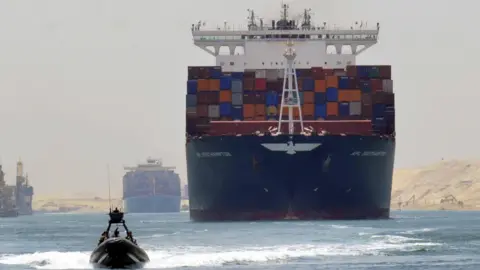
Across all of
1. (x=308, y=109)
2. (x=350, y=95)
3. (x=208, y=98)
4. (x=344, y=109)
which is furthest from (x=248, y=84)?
(x=350, y=95)

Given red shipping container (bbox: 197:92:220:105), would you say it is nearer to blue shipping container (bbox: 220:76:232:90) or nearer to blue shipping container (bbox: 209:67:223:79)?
blue shipping container (bbox: 220:76:232:90)

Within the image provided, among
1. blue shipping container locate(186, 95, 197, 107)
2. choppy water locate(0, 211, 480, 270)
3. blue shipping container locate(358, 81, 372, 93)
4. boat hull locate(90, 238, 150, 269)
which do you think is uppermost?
blue shipping container locate(358, 81, 372, 93)

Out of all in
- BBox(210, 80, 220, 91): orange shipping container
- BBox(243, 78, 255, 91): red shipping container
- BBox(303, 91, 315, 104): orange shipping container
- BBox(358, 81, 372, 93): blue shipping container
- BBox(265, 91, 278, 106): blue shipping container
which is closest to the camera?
BBox(265, 91, 278, 106): blue shipping container

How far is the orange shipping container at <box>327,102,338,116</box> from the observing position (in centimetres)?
12588

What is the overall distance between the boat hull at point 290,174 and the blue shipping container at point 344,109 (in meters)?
4.49

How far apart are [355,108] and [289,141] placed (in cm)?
1048

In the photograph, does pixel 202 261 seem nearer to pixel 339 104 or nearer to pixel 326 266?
pixel 326 266

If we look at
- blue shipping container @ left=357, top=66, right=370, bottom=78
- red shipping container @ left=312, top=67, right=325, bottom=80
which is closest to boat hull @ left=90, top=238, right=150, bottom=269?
red shipping container @ left=312, top=67, right=325, bottom=80

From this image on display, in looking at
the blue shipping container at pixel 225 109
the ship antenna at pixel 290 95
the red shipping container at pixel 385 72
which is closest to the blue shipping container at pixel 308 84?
the ship antenna at pixel 290 95

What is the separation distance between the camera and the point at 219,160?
121188mm

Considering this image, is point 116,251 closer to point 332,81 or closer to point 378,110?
point 378,110

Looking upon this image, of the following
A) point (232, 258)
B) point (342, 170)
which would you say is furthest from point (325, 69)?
point (232, 258)

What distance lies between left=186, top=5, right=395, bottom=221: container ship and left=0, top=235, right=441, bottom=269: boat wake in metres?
28.4

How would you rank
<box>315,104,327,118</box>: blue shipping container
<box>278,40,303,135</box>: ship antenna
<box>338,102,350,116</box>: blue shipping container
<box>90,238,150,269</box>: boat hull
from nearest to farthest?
<box>90,238,150,269</box>: boat hull, <box>278,40,303,135</box>: ship antenna, <box>338,102,350,116</box>: blue shipping container, <box>315,104,327,118</box>: blue shipping container
